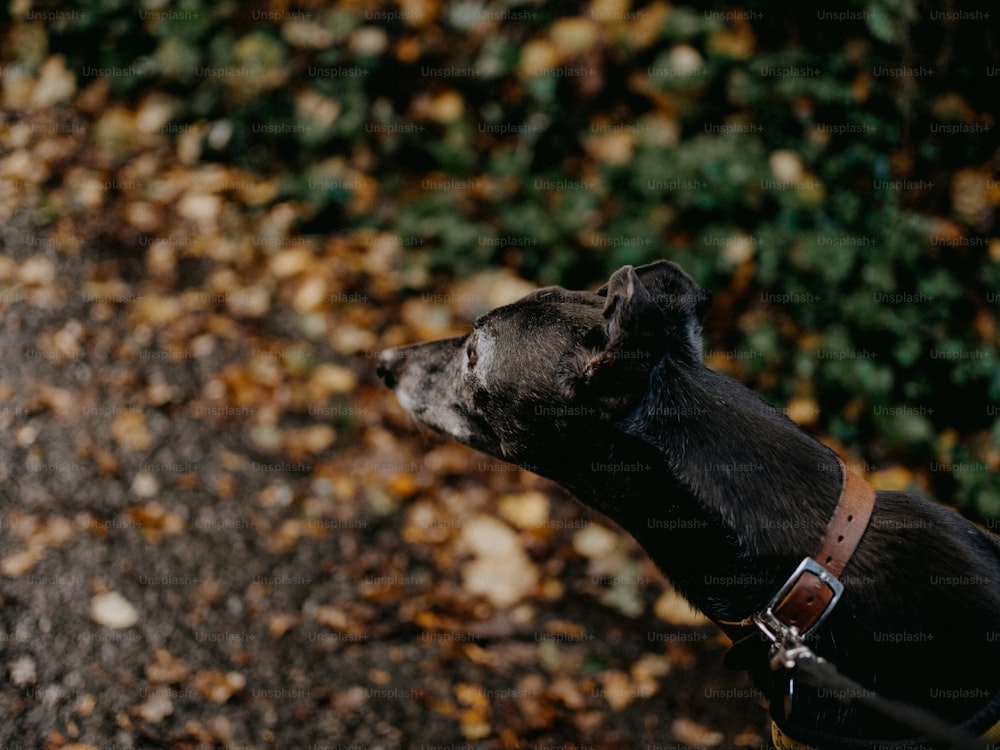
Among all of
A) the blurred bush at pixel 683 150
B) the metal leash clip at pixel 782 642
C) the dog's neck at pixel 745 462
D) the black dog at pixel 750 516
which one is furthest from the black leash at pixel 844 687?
the blurred bush at pixel 683 150

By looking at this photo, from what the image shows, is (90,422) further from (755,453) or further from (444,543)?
(755,453)

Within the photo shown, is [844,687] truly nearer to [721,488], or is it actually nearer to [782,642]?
[782,642]

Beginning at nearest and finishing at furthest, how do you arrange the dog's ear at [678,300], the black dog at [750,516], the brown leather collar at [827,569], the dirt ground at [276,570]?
the brown leather collar at [827,569] < the black dog at [750,516] < the dog's ear at [678,300] < the dirt ground at [276,570]

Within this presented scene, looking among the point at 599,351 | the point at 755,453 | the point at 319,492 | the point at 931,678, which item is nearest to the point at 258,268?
the point at 319,492

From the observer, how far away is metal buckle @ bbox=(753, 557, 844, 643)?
6.90ft

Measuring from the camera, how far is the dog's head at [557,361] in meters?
2.35

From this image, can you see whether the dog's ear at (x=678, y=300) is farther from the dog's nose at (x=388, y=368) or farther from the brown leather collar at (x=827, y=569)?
the dog's nose at (x=388, y=368)

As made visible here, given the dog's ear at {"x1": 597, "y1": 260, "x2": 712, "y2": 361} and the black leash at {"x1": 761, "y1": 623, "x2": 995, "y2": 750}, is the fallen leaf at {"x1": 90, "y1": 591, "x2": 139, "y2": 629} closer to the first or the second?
the dog's ear at {"x1": 597, "y1": 260, "x2": 712, "y2": 361}

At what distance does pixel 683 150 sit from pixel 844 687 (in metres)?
4.30

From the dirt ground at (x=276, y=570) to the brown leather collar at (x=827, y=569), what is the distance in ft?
5.91

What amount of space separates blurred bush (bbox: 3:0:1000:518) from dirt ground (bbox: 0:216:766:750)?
156 centimetres

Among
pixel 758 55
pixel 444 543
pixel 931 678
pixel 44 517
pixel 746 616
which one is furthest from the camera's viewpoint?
pixel 758 55

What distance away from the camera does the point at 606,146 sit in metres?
5.63

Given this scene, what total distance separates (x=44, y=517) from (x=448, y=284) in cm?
306
